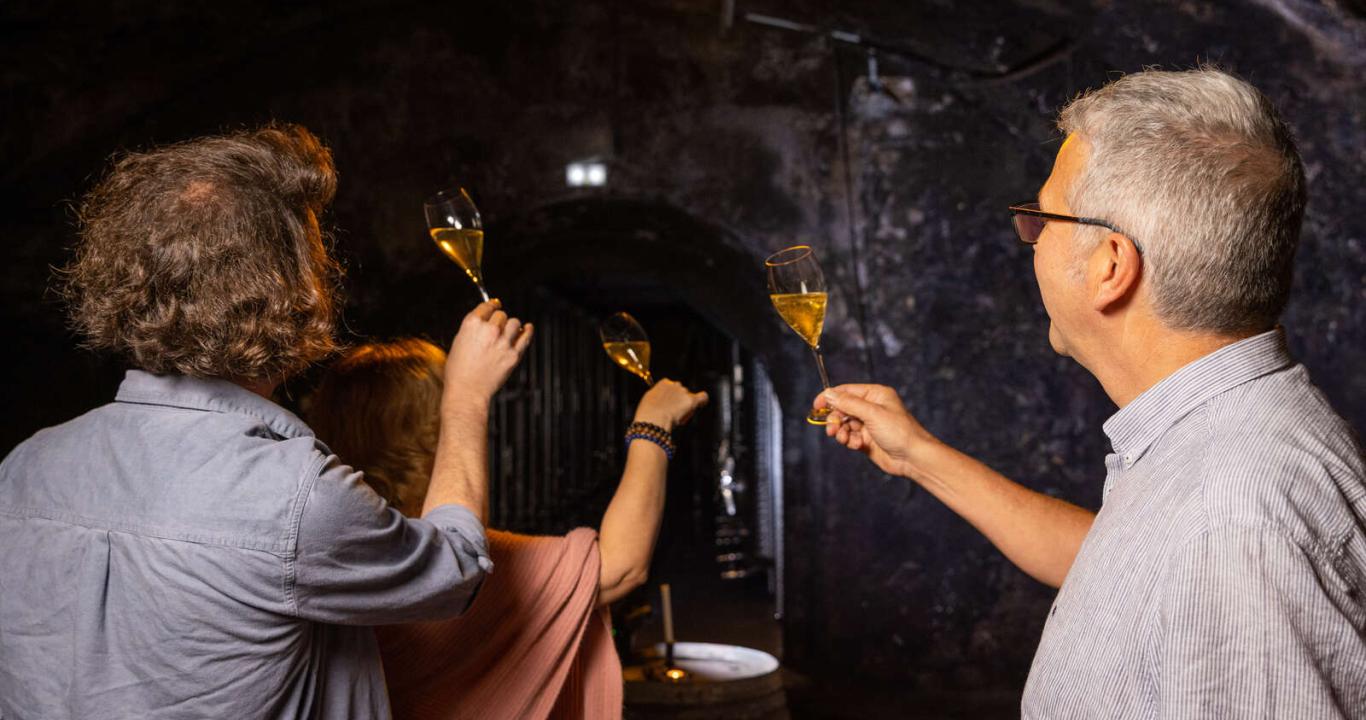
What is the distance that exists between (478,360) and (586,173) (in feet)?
7.87

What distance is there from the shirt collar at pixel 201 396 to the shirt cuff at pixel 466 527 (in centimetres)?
24

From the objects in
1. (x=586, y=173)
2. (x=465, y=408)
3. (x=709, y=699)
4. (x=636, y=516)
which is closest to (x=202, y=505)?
(x=465, y=408)

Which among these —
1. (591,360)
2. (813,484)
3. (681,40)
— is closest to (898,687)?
(813,484)

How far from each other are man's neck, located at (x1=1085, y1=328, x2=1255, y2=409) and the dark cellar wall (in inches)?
108

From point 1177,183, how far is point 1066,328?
10.4 inches

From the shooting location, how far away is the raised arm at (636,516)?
198 cm

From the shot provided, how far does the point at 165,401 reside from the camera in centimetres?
135

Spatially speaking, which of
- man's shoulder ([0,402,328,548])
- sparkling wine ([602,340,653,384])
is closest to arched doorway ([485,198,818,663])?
sparkling wine ([602,340,653,384])

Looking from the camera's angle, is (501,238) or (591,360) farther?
(591,360)

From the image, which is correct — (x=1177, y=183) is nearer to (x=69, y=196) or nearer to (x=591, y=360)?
(x=69, y=196)

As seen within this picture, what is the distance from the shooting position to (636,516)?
6.61 feet

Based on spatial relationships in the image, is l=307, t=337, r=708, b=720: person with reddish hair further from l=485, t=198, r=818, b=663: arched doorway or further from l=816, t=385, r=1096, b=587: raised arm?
l=485, t=198, r=818, b=663: arched doorway

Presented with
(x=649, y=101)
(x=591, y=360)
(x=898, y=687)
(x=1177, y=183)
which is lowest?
(x=898, y=687)

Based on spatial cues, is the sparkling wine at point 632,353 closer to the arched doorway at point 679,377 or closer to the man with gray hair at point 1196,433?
the man with gray hair at point 1196,433
